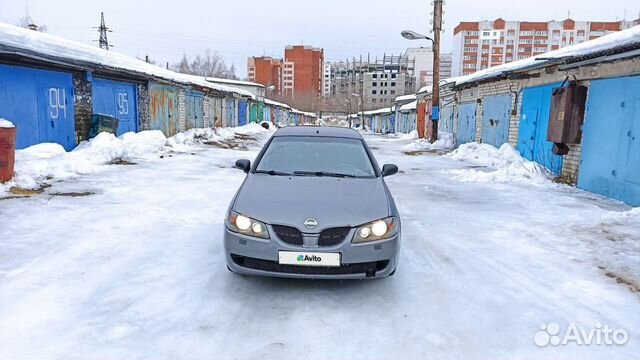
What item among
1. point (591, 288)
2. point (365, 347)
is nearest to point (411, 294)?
point (365, 347)

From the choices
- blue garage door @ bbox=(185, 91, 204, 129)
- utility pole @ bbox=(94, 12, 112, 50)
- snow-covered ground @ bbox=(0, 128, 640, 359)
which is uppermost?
utility pole @ bbox=(94, 12, 112, 50)

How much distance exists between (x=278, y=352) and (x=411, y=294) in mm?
1399

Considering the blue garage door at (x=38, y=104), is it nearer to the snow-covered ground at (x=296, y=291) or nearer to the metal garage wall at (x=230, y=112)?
the snow-covered ground at (x=296, y=291)

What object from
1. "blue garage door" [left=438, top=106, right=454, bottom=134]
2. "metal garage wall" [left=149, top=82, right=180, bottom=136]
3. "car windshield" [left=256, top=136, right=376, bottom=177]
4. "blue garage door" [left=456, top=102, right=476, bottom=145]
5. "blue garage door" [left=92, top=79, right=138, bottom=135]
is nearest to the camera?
"car windshield" [left=256, top=136, right=376, bottom=177]

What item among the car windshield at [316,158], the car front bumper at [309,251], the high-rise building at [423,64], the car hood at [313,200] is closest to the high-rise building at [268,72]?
the high-rise building at [423,64]

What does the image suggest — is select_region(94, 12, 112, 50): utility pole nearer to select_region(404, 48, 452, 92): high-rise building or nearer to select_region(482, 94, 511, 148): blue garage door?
select_region(482, 94, 511, 148): blue garage door

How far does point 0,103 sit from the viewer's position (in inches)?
373

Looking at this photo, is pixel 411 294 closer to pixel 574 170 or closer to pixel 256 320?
pixel 256 320

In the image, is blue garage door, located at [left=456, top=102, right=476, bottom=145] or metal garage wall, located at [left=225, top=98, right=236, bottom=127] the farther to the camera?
metal garage wall, located at [left=225, top=98, right=236, bottom=127]

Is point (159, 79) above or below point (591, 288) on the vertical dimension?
above

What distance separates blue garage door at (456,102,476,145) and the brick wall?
14979mm

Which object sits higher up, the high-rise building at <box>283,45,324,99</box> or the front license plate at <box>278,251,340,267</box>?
the high-rise building at <box>283,45,324,99</box>

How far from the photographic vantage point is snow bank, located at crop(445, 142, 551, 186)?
1029cm

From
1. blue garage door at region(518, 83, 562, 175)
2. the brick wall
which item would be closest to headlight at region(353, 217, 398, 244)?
blue garage door at region(518, 83, 562, 175)
